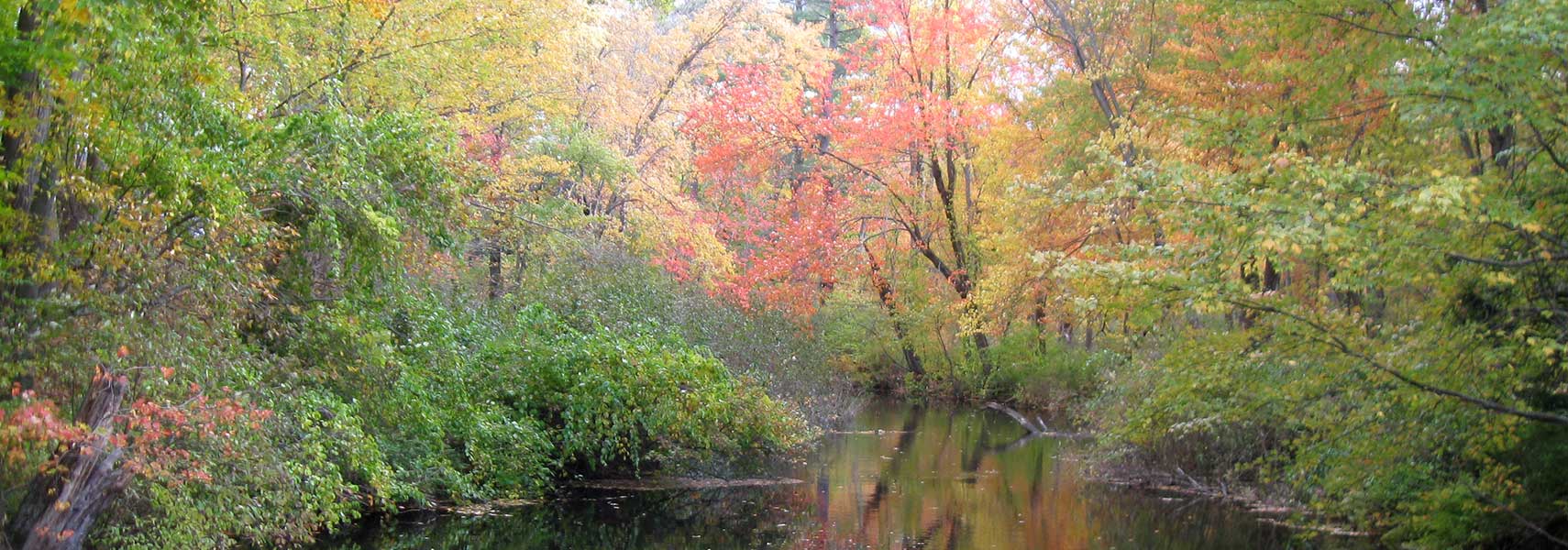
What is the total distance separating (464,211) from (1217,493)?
952 cm

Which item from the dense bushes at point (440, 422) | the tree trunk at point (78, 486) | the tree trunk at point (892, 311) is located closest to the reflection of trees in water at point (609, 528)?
the dense bushes at point (440, 422)

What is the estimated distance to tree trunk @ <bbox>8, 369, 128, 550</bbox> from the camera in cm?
784

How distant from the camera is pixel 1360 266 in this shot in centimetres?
951

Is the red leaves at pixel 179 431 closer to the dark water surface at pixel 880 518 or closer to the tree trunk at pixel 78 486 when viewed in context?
the tree trunk at pixel 78 486

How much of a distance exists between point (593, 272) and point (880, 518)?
6.41 metres

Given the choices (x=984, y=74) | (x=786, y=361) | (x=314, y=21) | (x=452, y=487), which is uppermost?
(x=984, y=74)

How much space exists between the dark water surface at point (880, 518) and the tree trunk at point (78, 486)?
458 cm

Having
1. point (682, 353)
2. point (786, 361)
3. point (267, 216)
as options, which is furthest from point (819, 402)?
point (267, 216)

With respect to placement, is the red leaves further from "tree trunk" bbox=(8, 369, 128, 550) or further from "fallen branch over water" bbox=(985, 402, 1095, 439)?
"fallen branch over water" bbox=(985, 402, 1095, 439)

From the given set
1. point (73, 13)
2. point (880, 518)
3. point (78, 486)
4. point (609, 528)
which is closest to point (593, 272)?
point (609, 528)

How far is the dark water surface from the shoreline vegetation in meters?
0.56

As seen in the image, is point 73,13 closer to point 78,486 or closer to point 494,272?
point 78,486

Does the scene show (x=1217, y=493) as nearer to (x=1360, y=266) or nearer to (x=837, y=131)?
(x=1360, y=266)

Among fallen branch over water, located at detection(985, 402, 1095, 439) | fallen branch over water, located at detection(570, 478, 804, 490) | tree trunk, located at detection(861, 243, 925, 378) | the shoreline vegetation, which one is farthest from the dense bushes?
tree trunk, located at detection(861, 243, 925, 378)
